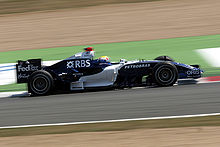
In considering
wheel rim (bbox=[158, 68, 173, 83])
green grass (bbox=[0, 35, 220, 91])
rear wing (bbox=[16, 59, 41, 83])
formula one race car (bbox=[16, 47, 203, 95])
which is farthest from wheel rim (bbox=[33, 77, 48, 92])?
green grass (bbox=[0, 35, 220, 91])

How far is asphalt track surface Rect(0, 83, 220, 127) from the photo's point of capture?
936 cm

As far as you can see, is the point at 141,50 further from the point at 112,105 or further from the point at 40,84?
the point at 112,105

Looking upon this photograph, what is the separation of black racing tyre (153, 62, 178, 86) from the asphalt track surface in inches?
8.7

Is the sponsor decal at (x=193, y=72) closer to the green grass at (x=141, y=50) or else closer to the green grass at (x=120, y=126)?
the green grass at (x=120, y=126)

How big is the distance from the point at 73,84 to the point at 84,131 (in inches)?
146

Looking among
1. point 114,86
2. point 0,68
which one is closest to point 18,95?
point 114,86

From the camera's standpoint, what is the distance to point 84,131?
833 centimetres

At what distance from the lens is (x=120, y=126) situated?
846 cm

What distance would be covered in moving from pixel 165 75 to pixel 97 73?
1.94m

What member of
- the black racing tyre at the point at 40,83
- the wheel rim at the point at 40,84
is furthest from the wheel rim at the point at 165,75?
the wheel rim at the point at 40,84

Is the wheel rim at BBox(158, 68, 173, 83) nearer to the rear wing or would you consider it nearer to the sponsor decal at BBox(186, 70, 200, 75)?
the sponsor decal at BBox(186, 70, 200, 75)

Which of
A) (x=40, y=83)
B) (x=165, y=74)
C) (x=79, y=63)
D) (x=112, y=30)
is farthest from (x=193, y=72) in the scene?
(x=112, y=30)

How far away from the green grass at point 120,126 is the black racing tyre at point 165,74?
275cm

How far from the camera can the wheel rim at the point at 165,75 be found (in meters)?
11.2
